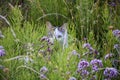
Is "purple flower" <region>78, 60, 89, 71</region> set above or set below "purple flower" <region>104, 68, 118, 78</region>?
above

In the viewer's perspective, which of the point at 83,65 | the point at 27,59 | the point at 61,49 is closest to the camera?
the point at 83,65

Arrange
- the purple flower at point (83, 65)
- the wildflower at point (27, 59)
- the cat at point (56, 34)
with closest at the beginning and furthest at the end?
the purple flower at point (83, 65) < the wildflower at point (27, 59) < the cat at point (56, 34)

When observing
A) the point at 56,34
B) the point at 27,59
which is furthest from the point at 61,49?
the point at 56,34

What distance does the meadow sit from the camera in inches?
82.9

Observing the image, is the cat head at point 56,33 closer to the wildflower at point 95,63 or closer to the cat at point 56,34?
the cat at point 56,34

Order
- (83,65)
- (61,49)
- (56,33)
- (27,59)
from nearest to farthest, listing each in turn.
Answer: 1. (83,65)
2. (27,59)
3. (61,49)
4. (56,33)

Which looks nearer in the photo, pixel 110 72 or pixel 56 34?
pixel 110 72

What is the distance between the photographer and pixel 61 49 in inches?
96.5

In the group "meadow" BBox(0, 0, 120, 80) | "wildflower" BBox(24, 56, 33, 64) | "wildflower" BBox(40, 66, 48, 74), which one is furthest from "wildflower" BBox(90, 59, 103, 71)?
"wildflower" BBox(24, 56, 33, 64)

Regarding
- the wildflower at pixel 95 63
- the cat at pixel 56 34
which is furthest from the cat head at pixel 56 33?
the wildflower at pixel 95 63

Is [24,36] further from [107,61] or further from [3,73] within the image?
[107,61]

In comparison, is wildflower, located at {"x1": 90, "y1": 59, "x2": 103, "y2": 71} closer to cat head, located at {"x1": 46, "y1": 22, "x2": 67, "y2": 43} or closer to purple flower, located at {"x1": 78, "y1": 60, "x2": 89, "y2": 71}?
purple flower, located at {"x1": 78, "y1": 60, "x2": 89, "y2": 71}

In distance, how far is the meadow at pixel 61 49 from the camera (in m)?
2.11

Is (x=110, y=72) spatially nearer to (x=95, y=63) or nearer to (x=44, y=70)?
(x=95, y=63)
